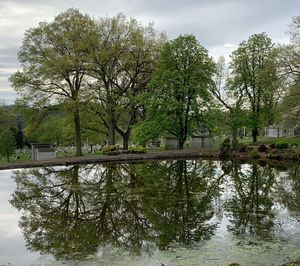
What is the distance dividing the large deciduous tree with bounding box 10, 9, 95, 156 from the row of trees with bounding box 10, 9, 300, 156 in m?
0.10

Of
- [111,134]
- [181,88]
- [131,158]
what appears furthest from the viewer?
[111,134]

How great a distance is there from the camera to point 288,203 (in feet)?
50.7

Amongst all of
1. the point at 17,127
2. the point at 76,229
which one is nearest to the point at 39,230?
the point at 76,229

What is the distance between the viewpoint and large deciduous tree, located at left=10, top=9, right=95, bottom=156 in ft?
122

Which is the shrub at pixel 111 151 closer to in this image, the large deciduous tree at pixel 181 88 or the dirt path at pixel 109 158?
the dirt path at pixel 109 158

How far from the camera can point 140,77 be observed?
4388 centimetres

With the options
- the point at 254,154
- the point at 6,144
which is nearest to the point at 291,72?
the point at 254,154

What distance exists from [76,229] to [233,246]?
530 cm

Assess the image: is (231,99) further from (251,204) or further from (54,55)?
(251,204)

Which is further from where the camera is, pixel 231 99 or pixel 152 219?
pixel 231 99

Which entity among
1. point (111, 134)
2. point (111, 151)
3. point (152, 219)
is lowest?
point (152, 219)

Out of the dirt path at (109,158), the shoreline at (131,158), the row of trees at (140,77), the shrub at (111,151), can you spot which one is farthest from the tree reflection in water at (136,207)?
the row of trees at (140,77)

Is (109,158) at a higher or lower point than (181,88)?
lower

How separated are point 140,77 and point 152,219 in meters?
32.2
